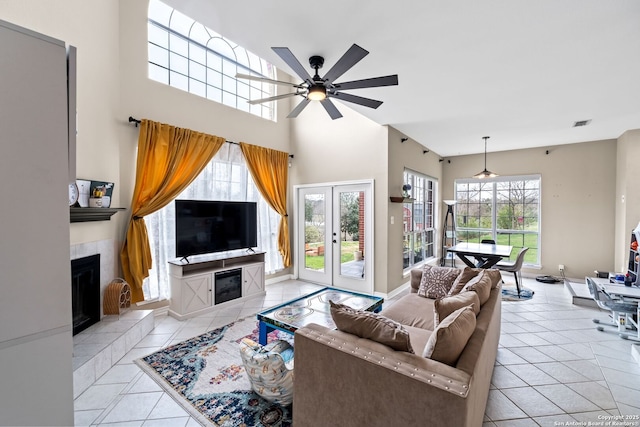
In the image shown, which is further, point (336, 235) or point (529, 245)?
point (529, 245)

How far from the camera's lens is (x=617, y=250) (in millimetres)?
5055

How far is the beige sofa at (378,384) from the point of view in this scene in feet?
4.06

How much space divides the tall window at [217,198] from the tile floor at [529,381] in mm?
588

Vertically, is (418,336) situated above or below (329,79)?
below

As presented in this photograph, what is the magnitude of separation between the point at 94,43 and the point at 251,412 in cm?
396

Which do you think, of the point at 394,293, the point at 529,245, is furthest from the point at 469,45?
the point at 529,245

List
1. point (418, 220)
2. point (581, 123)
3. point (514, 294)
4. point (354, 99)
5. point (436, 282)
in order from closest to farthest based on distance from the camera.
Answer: point (354, 99) → point (436, 282) → point (581, 123) → point (514, 294) → point (418, 220)

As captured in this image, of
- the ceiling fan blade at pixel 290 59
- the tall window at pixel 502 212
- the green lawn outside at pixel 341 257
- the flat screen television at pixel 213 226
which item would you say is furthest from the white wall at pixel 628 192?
the flat screen television at pixel 213 226

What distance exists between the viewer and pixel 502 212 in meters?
6.47

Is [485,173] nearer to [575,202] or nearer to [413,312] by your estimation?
[575,202]

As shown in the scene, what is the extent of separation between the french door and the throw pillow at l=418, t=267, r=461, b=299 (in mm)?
1446

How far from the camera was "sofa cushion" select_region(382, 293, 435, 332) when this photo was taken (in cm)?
254

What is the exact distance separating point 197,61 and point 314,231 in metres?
3.50

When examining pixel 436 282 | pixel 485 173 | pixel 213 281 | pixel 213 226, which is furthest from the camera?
pixel 485 173
